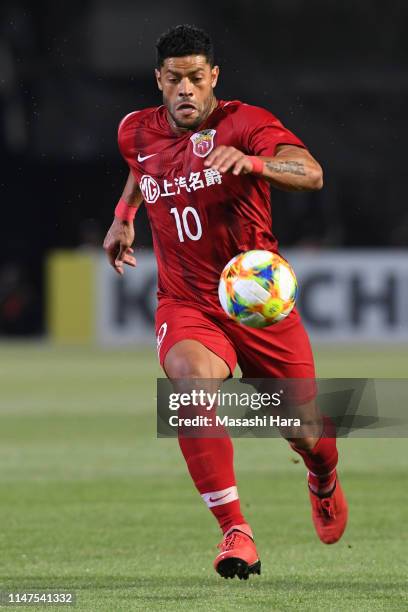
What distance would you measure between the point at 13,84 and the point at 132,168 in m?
21.7

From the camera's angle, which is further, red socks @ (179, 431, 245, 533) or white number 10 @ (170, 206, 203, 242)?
white number 10 @ (170, 206, 203, 242)

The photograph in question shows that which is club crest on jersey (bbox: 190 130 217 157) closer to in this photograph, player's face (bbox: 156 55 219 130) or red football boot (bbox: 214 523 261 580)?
player's face (bbox: 156 55 219 130)

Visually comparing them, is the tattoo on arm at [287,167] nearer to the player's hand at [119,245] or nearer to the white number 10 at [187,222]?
the white number 10 at [187,222]

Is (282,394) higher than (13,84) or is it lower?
lower

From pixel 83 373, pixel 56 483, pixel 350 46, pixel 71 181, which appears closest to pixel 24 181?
pixel 71 181

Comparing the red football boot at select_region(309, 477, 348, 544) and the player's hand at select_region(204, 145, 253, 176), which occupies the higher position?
the player's hand at select_region(204, 145, 253, 176)

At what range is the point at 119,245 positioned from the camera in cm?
762

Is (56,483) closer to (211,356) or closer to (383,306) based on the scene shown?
(211,356)

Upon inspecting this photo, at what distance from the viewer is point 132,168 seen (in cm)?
739

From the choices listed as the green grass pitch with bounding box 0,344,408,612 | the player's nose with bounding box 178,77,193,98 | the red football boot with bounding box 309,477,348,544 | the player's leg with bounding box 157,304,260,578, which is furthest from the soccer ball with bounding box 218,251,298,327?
the red football boot with bounding box 309,477,348,544

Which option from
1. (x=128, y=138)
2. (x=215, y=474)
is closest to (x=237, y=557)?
(x=215, y=474)

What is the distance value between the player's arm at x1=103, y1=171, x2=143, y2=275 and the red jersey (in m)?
0.43

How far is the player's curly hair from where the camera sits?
22.3 feet

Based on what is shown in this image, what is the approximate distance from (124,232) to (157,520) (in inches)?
80.2
